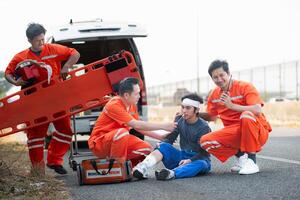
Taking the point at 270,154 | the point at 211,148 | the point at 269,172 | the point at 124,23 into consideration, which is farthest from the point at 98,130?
the point at 124,23

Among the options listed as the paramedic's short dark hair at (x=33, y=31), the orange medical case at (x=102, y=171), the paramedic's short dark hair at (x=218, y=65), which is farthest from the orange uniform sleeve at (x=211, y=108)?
the paramedic's short dark hair at (x=33, y=31)

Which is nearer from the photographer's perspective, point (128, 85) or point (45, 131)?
point (128, 85)

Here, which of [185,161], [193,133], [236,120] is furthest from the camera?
[236,120]

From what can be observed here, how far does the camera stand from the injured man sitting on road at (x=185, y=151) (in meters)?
7.73

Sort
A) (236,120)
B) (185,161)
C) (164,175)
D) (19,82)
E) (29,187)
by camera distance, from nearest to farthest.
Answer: (29,187) < (164,175) < (185,161) < (236,120) < (19,82)

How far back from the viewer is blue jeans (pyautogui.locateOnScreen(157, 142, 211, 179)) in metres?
7.77

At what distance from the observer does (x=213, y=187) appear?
682 cm

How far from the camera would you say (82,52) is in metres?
14.5

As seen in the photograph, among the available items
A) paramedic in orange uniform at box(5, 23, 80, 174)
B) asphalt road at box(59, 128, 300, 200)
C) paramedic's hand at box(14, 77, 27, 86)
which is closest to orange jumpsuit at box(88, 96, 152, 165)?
asphalt road at box(59, 128, 300, 200)

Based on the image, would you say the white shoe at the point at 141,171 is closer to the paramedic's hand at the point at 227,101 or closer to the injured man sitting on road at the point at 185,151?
the injured man sitting on road at the point at 185,151

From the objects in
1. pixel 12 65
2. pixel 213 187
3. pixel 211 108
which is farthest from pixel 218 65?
pixel 12 65

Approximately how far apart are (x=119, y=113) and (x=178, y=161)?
86cm

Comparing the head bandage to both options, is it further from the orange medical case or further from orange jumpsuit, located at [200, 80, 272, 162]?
the orange medical case

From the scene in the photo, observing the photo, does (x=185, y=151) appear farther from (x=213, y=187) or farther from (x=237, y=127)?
(x=213, y=187)
